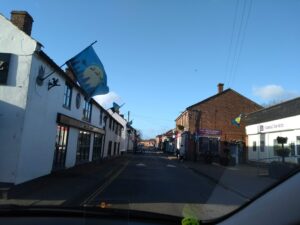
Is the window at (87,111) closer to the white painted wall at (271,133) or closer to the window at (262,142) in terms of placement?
the white painted wall at (271,133)

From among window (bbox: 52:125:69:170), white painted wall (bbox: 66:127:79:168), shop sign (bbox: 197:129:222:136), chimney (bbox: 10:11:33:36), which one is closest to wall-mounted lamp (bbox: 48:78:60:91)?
chimney (bbox: 10:11:33:36)

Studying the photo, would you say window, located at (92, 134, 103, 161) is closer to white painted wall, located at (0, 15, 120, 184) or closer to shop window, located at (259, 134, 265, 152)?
shop window, located at (259, 134, 265, 152)

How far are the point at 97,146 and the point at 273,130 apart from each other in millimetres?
15769

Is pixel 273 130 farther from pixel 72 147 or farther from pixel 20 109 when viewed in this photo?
pixel 20 109

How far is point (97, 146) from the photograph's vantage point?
3853 centimetres

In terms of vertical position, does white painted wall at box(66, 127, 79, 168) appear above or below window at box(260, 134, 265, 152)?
below

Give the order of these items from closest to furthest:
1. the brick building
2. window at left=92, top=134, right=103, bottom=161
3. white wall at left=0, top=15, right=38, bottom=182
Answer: white wall at left=0, top=15, right=38, bottom=182 → window at left=92, top=134, right=103, bottom=161 → the brick building

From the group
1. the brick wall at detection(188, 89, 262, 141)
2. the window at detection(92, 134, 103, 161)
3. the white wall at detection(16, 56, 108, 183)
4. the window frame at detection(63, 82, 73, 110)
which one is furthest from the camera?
the brick wall at detection(188, 89, 262, 141)

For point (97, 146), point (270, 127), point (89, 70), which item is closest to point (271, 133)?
point (270, 127)

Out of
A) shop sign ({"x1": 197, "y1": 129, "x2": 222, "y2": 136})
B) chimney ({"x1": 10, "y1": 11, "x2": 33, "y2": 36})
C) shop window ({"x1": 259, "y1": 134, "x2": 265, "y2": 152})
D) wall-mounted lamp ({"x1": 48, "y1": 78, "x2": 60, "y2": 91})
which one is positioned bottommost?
shop window ({"x1": 259, "y1": 134, "x2": 265, "y2": 152})

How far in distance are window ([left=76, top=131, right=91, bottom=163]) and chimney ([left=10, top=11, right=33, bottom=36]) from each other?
11788 millimetres

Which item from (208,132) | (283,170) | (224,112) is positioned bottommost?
(283,170)

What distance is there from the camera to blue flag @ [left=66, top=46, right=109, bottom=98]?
17062 millimetres

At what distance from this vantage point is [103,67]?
18625 millimetres
